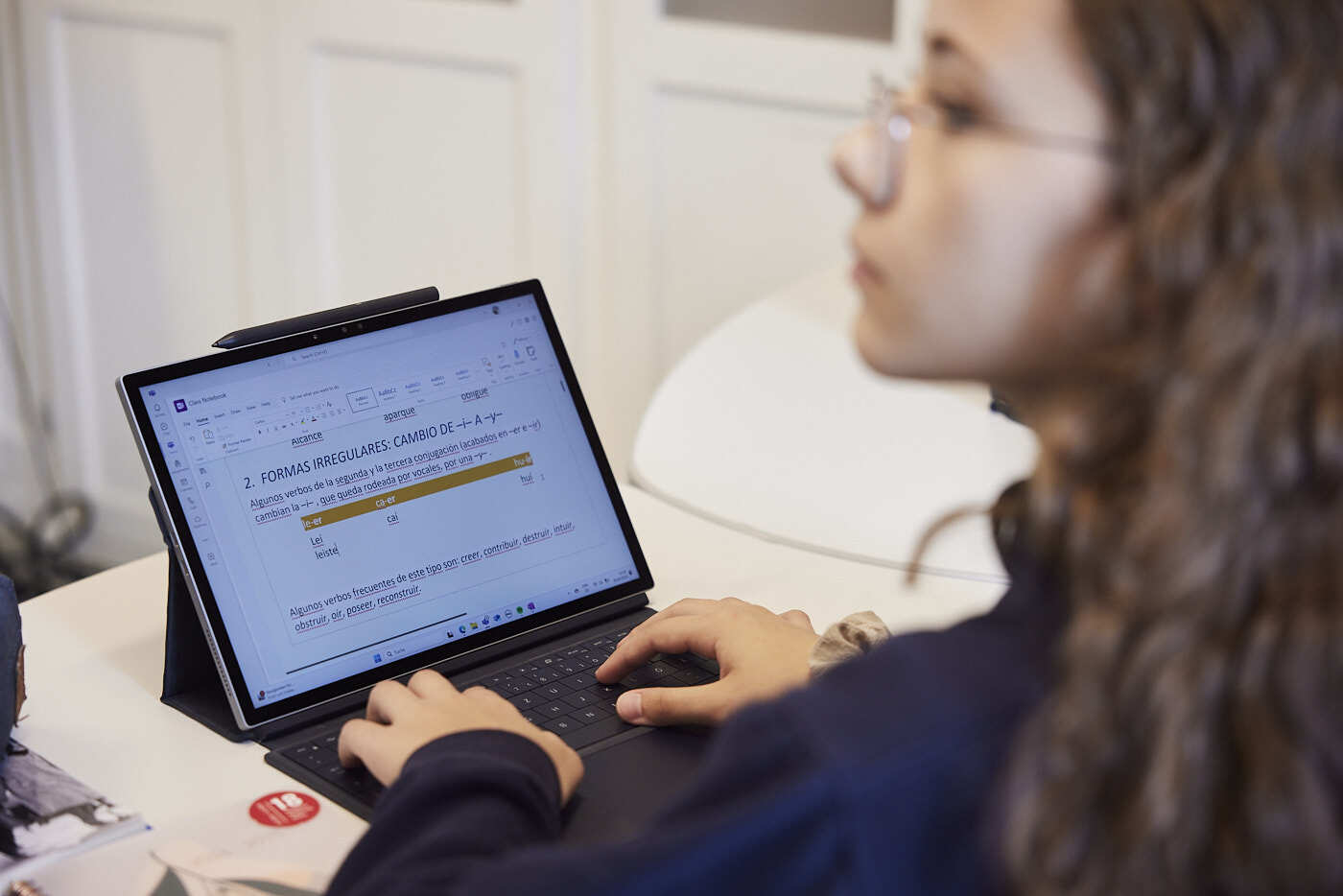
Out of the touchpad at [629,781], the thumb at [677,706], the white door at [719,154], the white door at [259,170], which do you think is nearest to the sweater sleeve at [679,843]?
the touchpad at [629,781]

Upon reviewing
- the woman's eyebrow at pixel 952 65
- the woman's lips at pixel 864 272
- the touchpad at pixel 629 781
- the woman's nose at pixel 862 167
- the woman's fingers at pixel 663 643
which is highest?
the woman's eyebrow at pixel 952 65

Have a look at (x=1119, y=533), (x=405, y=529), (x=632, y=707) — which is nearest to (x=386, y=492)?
(x=405, y=529)

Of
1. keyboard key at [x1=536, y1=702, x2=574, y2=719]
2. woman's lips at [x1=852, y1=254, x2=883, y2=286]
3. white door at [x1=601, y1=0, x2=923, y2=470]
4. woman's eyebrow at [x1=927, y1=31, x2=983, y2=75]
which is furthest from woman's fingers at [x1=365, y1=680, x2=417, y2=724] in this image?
white door at [x1=601, y1=0, x2=923, y2=470]

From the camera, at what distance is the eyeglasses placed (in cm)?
63

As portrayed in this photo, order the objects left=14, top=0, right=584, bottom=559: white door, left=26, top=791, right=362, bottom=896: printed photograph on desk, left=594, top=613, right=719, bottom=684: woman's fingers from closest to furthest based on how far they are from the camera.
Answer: left=26, top=791, right=362, bottom=896: printed photograph on desk
left=594, top=613, right=719, bottom=684: woman's fingers
left=14, top=0, right=584, bottom=559: white door

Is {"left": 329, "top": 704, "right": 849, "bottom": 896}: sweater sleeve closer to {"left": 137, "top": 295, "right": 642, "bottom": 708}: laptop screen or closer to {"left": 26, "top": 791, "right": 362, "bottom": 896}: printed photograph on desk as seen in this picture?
{"left": 26, "top": 791, "right": 362, "bottom": 896}: printed photograph on desk

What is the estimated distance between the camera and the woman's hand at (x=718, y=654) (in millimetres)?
934

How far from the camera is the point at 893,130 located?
657mm

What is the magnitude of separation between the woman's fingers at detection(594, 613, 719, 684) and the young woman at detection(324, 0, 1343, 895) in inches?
14.3

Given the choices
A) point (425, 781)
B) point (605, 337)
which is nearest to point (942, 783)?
point (425, 781)

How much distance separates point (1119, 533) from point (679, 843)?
214 mm

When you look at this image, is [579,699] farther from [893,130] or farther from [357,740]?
[893,130]

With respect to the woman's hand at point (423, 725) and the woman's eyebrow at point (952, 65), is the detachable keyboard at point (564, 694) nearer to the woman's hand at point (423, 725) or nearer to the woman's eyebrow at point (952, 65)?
the woman's hand at point (423, 725)

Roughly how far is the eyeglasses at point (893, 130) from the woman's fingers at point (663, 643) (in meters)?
0.42
